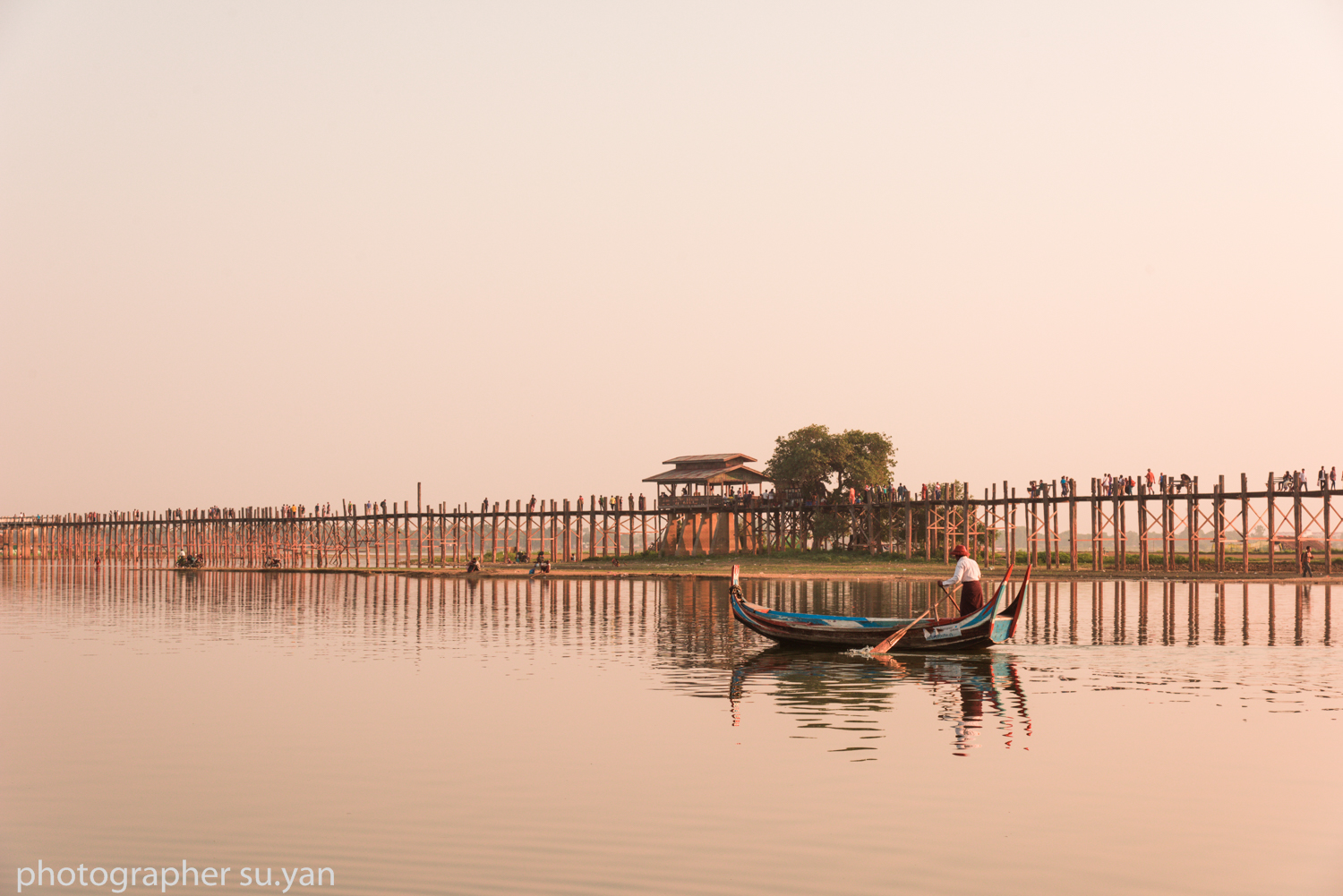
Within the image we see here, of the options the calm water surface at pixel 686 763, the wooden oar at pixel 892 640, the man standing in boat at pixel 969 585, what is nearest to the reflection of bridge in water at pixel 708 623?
the calm water surface at pixel 686 763

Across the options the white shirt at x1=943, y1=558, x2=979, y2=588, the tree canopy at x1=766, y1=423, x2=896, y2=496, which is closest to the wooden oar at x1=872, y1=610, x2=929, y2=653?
the white shirt at x1=943, y1=558, x2=979, y2=588

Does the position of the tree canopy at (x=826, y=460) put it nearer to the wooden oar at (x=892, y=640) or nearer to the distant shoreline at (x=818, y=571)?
the distant shoreline at (x=818, y=571)

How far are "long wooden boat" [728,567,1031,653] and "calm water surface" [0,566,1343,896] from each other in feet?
1.54

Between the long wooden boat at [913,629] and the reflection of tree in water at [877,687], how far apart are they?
0.35 meters

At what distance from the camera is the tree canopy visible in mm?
72250

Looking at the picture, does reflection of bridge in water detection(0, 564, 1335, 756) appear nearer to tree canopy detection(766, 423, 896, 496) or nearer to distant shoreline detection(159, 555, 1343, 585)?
distant shoreline detection(159, 555, 1343, 585)

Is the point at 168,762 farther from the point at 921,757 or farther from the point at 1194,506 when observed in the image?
the point at 1194,506

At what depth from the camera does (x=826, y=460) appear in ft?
237

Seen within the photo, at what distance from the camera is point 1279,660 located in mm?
25641

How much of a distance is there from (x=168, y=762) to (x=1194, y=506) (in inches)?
1873

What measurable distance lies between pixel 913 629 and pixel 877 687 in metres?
5.05

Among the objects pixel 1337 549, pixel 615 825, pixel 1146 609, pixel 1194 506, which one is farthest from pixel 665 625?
pixel 1337 549

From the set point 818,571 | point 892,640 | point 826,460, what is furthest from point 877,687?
point 826,460

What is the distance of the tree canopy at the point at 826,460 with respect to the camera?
72.2m
